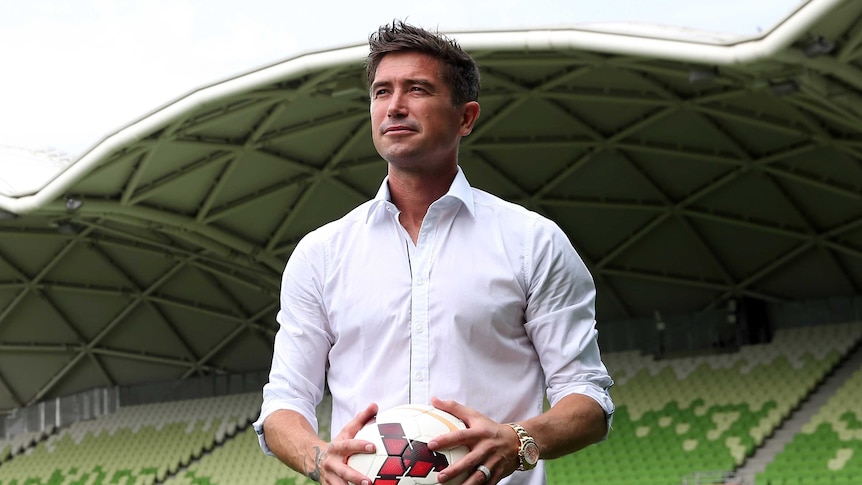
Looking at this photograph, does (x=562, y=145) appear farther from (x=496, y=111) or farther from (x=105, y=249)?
→ (x=105, y=249)

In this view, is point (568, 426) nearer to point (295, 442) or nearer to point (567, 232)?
point (295, 442)

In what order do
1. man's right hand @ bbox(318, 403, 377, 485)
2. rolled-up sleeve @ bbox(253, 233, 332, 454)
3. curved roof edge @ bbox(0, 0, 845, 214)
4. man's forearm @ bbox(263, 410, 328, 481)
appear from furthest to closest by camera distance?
1. curved roof edge @ bbox(0, 0, 845, 214)
2. rolled-up sleeve @ bbox(253, 233, 332, 454)
3. man's forearm @ bbox(263, 410, 328, 481)
4. man's right hand @ bbox(318, 403, 377, 485)

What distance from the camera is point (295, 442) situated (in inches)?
145

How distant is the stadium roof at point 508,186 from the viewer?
67.3 feet

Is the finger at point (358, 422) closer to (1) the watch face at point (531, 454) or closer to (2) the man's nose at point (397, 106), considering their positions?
(1) the watch face at point (531, 454)

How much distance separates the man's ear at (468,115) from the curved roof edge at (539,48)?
13.9 metres

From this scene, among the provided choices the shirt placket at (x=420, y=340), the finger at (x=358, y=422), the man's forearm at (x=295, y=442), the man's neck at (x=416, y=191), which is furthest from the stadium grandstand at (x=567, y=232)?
the finger at (x=358, y=422)

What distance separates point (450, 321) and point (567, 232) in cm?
2909

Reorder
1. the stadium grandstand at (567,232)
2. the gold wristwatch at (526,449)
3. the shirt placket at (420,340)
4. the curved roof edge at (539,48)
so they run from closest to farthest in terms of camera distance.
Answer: the gold wristwatch at (526,449), the shirt placket at (420,340), the curved roof edge at (539,48), the stadium grandstand at (567,232)

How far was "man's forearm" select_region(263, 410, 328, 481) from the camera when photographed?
3578 mm

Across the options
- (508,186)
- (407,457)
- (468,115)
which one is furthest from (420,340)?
(508,186)

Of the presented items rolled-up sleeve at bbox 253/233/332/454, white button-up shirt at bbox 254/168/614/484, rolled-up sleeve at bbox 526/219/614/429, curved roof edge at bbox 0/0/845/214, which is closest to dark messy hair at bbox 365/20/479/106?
white button-up shirt at bbox 254/168/614/484

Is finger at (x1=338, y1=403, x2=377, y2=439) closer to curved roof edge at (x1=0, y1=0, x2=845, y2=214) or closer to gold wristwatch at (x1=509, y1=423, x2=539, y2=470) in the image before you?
gold wristwatch at (x1=509, y1=423, x2=539, y2=470)

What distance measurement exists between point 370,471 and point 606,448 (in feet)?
84.7
